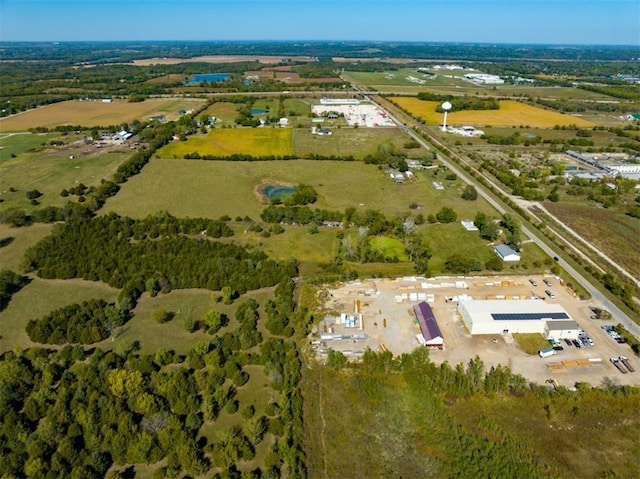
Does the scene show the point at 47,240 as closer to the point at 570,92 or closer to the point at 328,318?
the point at 328,318

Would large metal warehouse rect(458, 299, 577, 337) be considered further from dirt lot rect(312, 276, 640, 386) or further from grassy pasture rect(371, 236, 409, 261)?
grassy pasture rect(371, 236, 409, 261)

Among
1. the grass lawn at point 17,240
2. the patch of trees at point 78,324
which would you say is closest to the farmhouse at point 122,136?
the grass lawn at point 17,240

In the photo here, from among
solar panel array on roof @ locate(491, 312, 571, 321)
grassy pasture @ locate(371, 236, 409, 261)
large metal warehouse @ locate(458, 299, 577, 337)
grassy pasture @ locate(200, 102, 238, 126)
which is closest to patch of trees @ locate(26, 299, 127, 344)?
grassy pasture @ locate(371, 236, 409, 261)

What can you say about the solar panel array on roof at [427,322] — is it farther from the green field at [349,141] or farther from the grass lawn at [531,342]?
the green field at [349,141]

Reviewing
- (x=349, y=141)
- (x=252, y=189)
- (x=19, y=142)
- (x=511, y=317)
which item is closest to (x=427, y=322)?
(x=511, y=317)

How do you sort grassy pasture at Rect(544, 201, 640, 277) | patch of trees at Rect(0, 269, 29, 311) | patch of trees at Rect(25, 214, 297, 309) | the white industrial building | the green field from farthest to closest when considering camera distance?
the green field → grassy pasture at Rect(544, 201, 640, 277) → patch of trees at Rect(25, 214, 297, 309) → patch of trees at Rect(0, 269, 29, 311) → the white industrial building

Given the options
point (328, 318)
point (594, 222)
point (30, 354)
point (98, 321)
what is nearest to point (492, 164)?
point (594, 222)

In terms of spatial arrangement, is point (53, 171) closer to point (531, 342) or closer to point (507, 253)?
point (507, 253)
